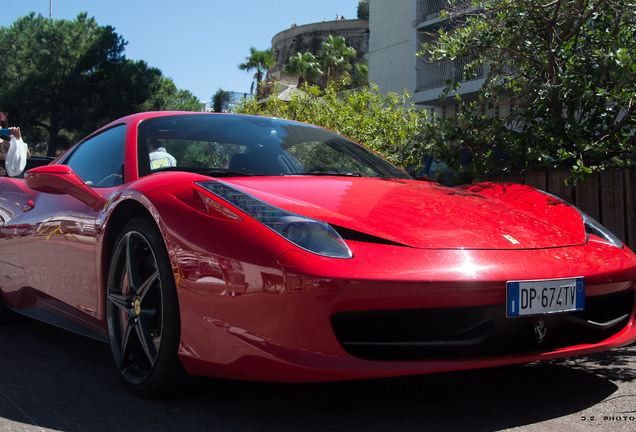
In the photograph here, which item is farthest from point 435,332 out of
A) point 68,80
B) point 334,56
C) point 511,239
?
point 334,56

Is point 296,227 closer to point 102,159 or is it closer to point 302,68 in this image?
point 102,159

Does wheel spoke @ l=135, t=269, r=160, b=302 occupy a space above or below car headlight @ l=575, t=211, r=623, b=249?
below

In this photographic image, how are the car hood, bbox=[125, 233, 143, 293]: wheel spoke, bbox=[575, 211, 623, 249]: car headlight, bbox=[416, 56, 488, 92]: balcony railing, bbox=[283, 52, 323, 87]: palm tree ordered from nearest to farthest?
1. the car hood
2. bbox=[125, 233, 143, 293]: wheel spoke
3. bbox=[575, 211, 623, 249]: car headlight
4. bbox=[416, 56, 488, 92]: balcony railing
5. bbox=[283, 52, 323, 87]: palm tree

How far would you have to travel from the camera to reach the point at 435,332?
225cm

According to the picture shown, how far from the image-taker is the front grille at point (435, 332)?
2.20m

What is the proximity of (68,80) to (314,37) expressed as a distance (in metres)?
34.9

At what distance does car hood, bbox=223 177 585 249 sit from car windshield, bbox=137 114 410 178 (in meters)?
0.21

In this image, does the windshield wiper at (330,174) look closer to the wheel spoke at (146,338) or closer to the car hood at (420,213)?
the car hood at (420,213)

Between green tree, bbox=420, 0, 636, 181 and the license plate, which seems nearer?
the license plate

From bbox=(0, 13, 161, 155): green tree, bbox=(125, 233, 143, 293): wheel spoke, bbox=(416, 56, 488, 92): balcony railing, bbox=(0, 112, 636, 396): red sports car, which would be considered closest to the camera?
bbox=(0, 112, 636, 396): red sports car

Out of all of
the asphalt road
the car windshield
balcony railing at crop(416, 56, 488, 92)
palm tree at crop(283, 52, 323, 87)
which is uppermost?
palm tree at crop(283, 52, 323, 87)

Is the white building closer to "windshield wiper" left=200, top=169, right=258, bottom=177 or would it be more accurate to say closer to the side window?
the side window

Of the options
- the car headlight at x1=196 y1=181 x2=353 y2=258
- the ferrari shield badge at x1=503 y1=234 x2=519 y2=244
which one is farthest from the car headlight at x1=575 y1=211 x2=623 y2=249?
the car headlight at x1=196 y1=181 x2=353 y2=258

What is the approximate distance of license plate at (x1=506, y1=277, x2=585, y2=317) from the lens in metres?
2.25
